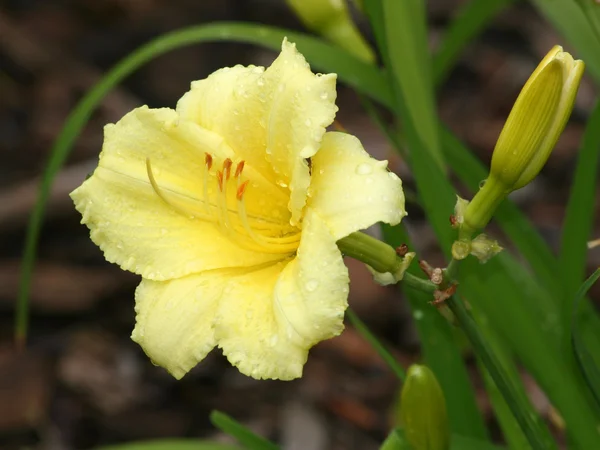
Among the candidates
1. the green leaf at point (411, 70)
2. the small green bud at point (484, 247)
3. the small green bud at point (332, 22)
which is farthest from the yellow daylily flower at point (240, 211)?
the small green bud at point (332, 22)

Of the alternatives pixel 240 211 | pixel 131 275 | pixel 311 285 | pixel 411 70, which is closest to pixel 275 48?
pixel 411 70

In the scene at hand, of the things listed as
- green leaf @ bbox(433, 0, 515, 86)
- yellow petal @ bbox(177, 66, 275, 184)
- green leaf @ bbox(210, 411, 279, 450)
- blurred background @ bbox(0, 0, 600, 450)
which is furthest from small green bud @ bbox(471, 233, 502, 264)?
blurred background @ bbox(0, 0, 600, 450)

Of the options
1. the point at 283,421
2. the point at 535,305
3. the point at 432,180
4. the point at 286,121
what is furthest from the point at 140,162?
the point at 283,421

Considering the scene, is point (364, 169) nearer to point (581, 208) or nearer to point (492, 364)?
point (492, 364)

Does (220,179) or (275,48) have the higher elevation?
(275,48)

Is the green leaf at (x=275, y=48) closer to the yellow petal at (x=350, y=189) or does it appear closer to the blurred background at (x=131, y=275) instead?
the yellow petal at (x=350, y=189)

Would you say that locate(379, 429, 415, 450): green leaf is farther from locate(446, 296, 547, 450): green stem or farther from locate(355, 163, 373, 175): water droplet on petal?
locate(355, 163, 373, 175): water droplet on petal

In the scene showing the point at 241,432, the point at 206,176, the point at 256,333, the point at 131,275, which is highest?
the point at 206,176

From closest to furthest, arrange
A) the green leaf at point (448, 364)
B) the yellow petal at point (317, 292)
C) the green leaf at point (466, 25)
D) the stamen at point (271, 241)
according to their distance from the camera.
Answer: the yellow petal at point (317, 292) < the stamen at point (271, 241) < the green leaf at point (448, 364) < the green leaf at point (466, 25)
